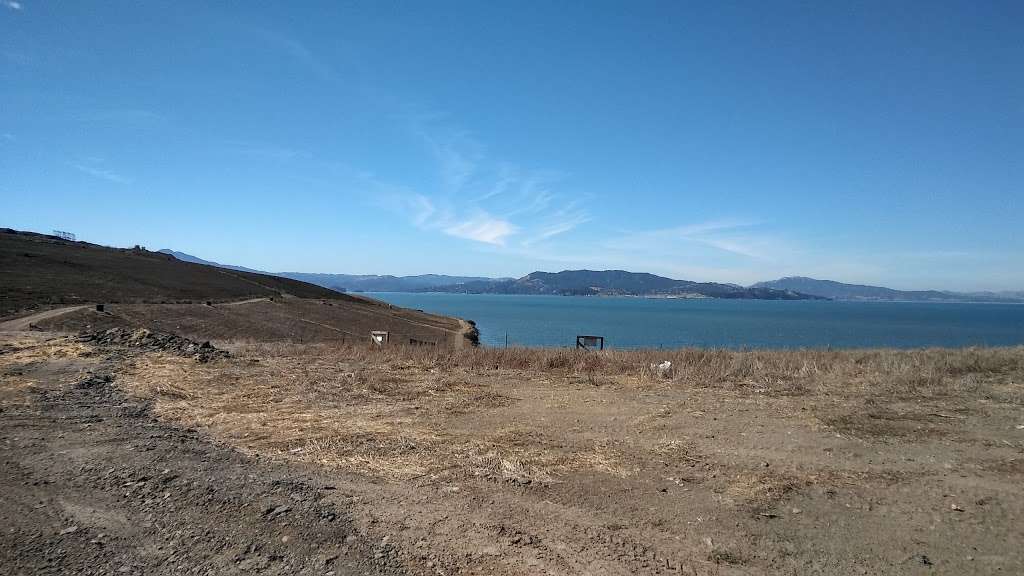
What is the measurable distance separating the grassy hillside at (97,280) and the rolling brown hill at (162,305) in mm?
65

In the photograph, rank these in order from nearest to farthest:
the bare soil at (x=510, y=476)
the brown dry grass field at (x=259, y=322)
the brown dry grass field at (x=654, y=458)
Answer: the bare soil at (x=510, y=476), the brown dry grass field at (x=654, y=458), the brown dry grass field at (x=259, y=322)

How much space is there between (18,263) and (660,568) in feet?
183

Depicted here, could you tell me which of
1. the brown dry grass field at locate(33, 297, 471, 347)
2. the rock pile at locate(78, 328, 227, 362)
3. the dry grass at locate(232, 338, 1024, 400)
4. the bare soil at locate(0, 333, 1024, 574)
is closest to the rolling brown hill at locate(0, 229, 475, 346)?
the brown dry grass field at locate(33, 297, 471, 347)

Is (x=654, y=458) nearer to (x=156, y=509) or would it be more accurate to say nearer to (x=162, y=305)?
(x=156, y=509)

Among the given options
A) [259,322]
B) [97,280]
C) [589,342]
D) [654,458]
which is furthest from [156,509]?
[97,280]

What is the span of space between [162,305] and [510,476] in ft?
133

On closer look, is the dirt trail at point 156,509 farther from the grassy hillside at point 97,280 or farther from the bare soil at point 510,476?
the grassy hillside at point 97,280

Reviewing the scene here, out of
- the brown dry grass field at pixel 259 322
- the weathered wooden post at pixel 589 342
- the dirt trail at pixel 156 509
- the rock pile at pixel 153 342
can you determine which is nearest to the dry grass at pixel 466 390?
the dirt trail at pixel 156 509

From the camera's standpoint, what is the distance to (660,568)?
14.4 ft

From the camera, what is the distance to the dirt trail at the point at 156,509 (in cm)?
435

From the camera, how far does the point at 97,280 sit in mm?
46031

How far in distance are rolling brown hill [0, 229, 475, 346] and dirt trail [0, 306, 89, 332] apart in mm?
80

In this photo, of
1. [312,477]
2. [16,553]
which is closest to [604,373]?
[312,477]

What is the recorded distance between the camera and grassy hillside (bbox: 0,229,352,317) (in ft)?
122
